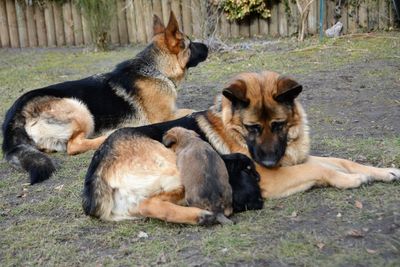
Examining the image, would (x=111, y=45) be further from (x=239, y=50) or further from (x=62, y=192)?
(x=62, y=192)

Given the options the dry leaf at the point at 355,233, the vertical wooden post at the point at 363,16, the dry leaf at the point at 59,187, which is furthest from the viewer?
the vertical wooden post at the point at 363,16

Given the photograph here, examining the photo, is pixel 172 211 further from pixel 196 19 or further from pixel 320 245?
pixel 196 19

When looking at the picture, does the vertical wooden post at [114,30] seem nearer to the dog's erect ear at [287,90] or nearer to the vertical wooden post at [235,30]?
the vertical wooden post at [235,30]

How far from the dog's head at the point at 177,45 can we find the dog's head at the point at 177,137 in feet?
11.5

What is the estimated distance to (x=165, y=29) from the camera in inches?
334

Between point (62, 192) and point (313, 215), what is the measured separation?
110 inches

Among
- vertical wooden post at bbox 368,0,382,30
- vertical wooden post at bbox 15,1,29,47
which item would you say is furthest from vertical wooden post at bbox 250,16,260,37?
vertical wooden post at bbox 15,1,29,47

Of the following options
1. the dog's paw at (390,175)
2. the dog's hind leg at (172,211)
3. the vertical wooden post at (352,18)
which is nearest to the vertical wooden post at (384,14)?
the vertical wooden post at (352,18)

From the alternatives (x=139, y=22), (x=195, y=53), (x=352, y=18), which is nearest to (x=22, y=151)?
(x=195, y=53)

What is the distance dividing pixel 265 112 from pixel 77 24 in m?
14.3

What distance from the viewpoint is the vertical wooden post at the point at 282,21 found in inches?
632

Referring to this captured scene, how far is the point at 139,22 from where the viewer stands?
17500 millimetres

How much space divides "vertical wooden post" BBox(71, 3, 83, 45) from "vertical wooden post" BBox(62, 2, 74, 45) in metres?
0.12

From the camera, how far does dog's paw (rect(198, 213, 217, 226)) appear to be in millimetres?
4449
